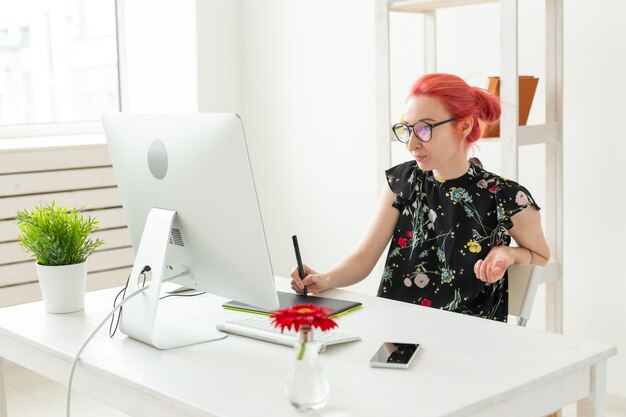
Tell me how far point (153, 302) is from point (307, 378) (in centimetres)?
57

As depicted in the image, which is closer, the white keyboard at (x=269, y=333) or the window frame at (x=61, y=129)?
the white keyboard at (x=269, y=333)

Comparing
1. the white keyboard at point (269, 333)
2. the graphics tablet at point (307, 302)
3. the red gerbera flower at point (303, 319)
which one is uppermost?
the red gerbera flower at point (303, 319)

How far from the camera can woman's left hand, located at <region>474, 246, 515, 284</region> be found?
7.19ft

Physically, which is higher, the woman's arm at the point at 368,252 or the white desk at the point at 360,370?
the woman's arm at the point at 368,252

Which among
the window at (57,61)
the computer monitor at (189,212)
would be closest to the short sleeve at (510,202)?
the computer monitor at (189,212)

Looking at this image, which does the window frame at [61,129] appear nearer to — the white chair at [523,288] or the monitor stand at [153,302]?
the monitor stand at [153,302]

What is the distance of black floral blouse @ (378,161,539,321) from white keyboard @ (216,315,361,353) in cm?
60

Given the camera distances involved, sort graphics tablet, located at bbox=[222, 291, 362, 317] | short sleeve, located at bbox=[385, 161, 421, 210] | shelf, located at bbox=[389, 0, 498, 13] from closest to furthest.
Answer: graphics tablet, located at bbox=[222, 291, 362, 317]
short sleeve, located at bbox=[385, 161, 421, 210]
shelf, located at bbox=[389, 0, 498, 13]

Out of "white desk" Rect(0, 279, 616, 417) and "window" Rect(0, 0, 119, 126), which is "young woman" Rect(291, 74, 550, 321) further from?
"window" Rect(0, 0, 119, 126)

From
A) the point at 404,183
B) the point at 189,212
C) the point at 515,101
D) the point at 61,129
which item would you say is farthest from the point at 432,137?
the point at 61,129

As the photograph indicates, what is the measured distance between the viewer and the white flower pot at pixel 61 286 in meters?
2.13

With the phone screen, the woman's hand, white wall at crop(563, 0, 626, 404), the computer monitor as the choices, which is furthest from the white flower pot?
white wall at crop(563, 0, 626, 404)

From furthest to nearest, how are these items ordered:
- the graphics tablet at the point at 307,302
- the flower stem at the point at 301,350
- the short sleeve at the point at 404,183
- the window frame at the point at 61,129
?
the window frame at the point at 61,129
the short sleeve at the point at 404,183
the graphics tablet at the point at 307,302
the flower stem at the point at 301,350

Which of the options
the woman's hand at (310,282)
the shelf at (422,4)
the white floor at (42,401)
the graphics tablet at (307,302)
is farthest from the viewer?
the white floor at (42,401)
